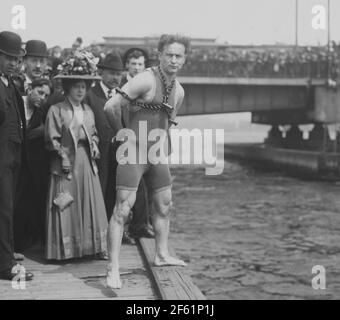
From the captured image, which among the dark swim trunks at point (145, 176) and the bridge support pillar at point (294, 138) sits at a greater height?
the dark swim trunks at point (145, 176)

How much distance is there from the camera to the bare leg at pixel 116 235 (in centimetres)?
525

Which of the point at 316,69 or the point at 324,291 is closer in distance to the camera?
the point at 324,291

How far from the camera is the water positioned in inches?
456

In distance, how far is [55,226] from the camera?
20.3 feet

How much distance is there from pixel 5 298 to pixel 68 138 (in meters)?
1.77

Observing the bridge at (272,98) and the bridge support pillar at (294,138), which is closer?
the bridge at (272,98)

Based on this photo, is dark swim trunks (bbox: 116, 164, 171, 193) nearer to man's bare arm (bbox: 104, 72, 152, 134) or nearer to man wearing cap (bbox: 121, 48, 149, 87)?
man's bare arm (bbox: 104, 72, 152, 134)

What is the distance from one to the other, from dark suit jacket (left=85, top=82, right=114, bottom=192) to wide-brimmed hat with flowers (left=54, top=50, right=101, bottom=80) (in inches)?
19.0

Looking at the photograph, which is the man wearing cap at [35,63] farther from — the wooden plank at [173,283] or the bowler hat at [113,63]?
the wooden plank at [173,283]

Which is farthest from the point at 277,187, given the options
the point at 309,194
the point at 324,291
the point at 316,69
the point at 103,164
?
the point at 103,164

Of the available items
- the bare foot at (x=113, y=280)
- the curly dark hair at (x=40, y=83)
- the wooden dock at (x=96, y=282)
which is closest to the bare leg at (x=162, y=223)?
the wooden dock at (x=96, y=282)

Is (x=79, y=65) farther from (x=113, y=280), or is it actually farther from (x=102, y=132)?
(x=113, y=280)
